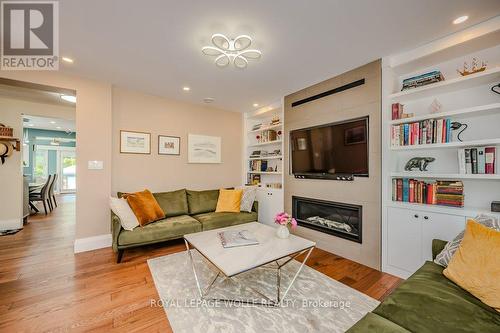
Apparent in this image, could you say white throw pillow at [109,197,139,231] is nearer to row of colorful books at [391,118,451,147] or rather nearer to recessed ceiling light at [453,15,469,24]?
row of colorful books at [391,118,451,147]

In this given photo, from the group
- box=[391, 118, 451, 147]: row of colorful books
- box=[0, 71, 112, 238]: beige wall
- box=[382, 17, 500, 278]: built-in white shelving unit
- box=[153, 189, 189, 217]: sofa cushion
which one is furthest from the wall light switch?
box=[391, 118, 451, 147]: row of colorful books

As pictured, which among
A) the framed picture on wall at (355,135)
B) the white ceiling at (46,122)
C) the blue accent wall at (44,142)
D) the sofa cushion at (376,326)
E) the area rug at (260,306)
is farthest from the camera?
the blue accent wall at (44,142)

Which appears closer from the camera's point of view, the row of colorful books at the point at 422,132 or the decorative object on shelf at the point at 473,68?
the decorative object on shelf at the point at 473,68

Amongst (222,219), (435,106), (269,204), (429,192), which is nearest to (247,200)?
(269,204)

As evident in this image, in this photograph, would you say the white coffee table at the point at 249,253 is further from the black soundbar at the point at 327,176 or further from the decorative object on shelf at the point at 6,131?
the decorative object on shelf at the point at 6,131

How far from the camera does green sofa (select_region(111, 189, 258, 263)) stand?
8.87ft

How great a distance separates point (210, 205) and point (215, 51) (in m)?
2.64

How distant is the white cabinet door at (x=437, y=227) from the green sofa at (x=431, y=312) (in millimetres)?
851

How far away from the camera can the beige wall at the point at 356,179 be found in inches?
100

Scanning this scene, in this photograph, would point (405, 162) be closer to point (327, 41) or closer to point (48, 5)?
point (327, 41)

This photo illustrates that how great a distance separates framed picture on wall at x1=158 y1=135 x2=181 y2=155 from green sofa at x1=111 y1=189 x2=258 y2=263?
31.3 inches

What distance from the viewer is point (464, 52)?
2.16 m

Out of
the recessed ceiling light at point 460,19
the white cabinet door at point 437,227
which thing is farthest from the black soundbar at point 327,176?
the recessed ceiling light at point 460,19

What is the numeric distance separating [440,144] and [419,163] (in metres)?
0.32
